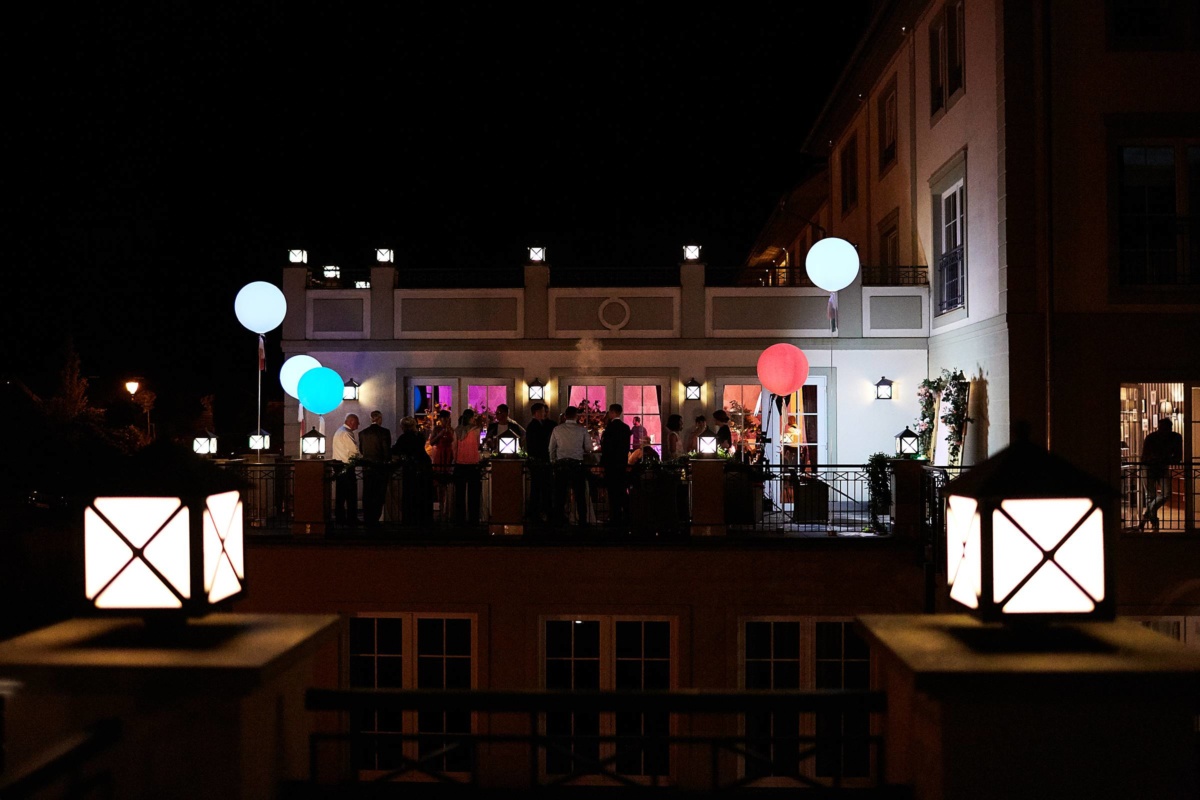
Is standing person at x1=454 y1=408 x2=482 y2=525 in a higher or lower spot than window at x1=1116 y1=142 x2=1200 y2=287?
lower

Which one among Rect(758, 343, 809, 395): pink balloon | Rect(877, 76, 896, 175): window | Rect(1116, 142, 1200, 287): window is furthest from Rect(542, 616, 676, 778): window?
Rect(877, 76, 896, 175): window

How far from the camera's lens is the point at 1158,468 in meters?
10.6

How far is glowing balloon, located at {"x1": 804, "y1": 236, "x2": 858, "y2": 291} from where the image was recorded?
12805mm

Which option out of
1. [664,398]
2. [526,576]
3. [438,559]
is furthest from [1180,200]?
[438,559]

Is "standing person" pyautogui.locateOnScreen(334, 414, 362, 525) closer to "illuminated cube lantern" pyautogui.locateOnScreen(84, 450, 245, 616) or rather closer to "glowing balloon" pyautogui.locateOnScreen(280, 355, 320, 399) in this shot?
"glowing balloon" pyautogui.locateOnScreen(280, 355, 320, 399)

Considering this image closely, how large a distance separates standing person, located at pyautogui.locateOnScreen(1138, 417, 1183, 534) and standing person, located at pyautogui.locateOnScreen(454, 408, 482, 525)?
26.6 feet

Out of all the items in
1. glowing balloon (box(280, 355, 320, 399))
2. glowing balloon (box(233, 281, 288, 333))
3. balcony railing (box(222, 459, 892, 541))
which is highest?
glowing balloon (box(233, 281, 288, 333))

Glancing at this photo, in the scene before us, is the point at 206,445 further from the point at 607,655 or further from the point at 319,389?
the point at 607,655

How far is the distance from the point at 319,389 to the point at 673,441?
518 cm

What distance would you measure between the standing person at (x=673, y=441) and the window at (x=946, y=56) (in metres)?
6.45

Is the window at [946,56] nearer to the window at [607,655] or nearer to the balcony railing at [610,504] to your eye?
the balcony railing at [610,504]

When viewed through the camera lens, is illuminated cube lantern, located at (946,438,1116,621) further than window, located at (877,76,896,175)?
No

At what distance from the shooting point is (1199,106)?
10.9m

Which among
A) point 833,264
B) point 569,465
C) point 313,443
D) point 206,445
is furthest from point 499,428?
point 833,264
